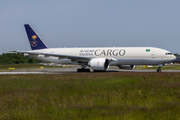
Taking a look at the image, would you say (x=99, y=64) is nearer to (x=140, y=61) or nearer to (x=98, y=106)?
(x=140, y=61)

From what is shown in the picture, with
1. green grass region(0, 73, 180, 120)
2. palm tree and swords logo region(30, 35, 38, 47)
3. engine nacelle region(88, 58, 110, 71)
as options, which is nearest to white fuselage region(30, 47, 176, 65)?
engine nacelle region(88, 58, 110, 71)

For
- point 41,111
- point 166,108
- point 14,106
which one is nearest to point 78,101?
point 41,111

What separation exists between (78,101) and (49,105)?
3.95ft

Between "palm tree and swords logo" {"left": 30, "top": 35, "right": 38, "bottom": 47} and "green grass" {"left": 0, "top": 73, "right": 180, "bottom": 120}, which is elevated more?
"palm tree and swords logo" {"left": 30, "top": 35, "right": 38, "bottom": 47}

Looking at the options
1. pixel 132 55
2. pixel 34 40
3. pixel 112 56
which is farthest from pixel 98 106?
pixel 34 40

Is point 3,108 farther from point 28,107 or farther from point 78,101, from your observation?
point 78,101

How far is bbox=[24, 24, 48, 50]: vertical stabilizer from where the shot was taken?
3469 centimetres

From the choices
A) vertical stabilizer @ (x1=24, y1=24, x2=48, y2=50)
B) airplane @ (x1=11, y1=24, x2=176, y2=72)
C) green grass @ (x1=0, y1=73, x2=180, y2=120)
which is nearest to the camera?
green grass @ (x1=0, y1=73, x2=180, y2=120)

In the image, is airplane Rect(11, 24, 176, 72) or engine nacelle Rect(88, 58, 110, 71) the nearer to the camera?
engine nacelle Rect(88, 58, 110, 71)

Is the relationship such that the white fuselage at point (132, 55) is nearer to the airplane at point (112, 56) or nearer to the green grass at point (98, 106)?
the airplane at point (112, 56)

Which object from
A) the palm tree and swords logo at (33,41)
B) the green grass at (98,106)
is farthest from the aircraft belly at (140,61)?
the green grass at (98,106)

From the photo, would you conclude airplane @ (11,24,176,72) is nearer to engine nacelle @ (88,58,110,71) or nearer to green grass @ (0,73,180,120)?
engine nacelle @ (88,58,110,71)

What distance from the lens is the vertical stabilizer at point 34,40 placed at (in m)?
34.7

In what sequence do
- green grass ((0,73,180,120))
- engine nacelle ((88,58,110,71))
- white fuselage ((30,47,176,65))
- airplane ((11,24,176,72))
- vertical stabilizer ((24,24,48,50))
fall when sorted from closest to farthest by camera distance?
green grass ((0,73,180,120))
engine nacelle ((88,58,110,71))
airplane ((11,24,176,72))
white fuselage ((30,47,176,65))
vertical stabilizer ((24,24,48,50))
